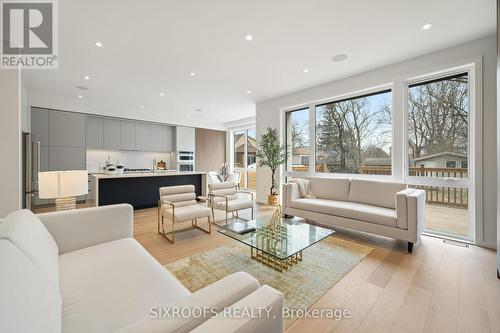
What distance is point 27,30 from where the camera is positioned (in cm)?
262

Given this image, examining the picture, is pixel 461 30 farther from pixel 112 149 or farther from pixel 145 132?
pixel 112 149

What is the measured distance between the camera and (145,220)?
13.1ft

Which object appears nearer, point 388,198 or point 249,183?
point 388,198

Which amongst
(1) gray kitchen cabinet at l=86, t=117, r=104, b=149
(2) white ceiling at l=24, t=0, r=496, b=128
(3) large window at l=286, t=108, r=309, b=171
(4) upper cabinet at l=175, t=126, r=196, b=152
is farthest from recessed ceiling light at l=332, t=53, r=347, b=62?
(1) gray kitchen cabinet at l=86, t=117, r=104, b=149

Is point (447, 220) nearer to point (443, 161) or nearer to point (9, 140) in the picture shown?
point (443, 161)

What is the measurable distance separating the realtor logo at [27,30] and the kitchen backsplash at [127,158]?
3.43 metres

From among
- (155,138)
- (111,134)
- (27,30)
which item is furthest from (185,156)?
(27,30)

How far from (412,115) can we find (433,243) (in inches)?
78.8

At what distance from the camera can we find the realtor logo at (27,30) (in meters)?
2.28

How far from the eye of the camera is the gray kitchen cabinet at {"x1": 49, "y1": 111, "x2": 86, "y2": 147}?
5152 millimetres

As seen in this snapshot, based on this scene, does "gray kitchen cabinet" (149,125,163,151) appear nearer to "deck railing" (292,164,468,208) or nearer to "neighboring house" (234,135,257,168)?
"neighboring house" (234,135,257,168)

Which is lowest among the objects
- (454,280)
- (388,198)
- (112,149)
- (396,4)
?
(454,280)

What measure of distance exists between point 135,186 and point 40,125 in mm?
2852

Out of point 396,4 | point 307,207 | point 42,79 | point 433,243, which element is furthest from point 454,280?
point 42,79
